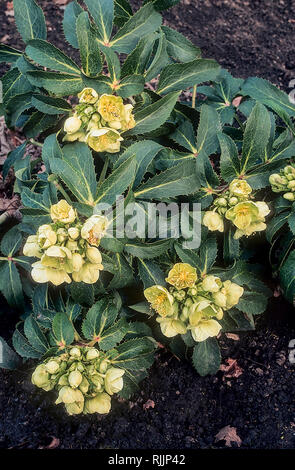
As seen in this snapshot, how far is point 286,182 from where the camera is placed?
163 centimetres

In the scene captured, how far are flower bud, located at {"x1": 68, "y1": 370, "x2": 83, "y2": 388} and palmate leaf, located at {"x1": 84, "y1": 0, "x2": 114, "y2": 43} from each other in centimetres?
100

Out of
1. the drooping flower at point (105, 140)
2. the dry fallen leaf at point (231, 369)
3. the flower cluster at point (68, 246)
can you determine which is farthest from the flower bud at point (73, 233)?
the dry fallen leaf at point (231, 369)

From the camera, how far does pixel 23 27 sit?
5.83 ft

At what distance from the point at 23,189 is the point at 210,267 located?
607mm

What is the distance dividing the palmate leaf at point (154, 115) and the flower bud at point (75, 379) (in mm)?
695

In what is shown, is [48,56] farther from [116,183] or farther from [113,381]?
[113,381]

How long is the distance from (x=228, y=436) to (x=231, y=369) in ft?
0.78

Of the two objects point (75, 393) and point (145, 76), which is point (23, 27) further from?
point (75, 393)

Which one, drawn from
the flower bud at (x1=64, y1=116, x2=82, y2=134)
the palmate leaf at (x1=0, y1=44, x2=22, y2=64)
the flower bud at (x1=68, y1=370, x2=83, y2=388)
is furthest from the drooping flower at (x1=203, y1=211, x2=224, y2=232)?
the palmate leaf at (x1=0, y1=44, x2=22, y2=64)

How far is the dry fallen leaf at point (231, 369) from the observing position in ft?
6.54

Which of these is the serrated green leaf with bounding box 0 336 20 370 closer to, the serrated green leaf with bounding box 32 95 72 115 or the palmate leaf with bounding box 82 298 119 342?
the palmate leaf with bounding box 82 298 119 342

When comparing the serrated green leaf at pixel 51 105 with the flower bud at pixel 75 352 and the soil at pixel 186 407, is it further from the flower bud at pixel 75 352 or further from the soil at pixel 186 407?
the soil at pixel 186 407

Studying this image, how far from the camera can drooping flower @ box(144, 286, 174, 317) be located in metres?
1.51

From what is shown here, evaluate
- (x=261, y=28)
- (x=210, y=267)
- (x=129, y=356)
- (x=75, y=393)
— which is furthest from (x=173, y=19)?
(x=75, y=393)
